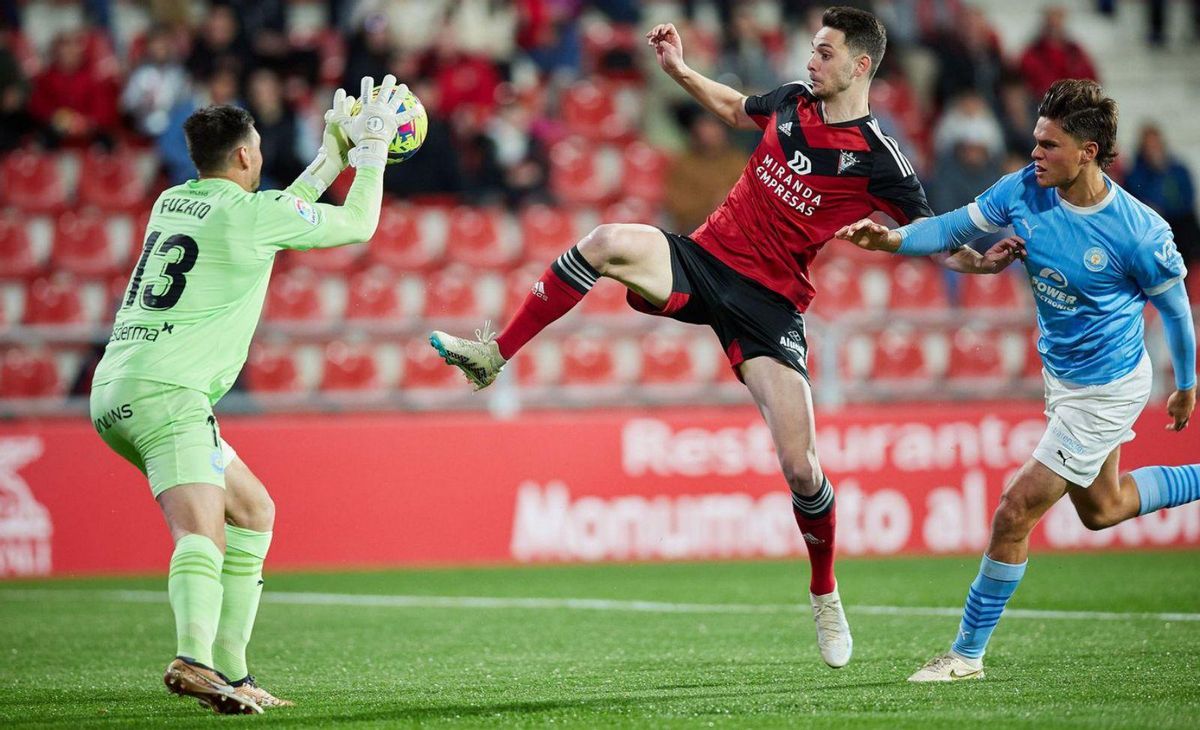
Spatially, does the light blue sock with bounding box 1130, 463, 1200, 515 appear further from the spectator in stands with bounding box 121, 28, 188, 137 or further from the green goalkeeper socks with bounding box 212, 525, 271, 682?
the spectator in stands with bounding box 121, 28, 188, 137

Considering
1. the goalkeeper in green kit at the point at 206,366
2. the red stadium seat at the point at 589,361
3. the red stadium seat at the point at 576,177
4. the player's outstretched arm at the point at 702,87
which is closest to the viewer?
the goalkeeper in green kit at the point at 206,366

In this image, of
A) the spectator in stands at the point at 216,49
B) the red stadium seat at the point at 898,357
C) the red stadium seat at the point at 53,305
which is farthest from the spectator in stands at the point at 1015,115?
the red stadium seat at the point at 53,305

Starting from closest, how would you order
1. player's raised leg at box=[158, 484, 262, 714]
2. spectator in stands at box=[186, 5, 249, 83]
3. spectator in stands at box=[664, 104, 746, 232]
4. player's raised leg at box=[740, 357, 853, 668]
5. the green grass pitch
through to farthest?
player's raised leg at box=[158, 484, 262, 714]
the green grass pitch
player's raised leg at box=[740, 357, 853, 668]
spectator in stands at box=[664, 104, 746, 232]
spectator in stands at box=[186, 5, 249, 83]

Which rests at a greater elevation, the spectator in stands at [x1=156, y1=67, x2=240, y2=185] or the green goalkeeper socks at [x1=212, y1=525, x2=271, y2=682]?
the spectator in stands at [x1=156, y1=67, x2=240, y2=185]

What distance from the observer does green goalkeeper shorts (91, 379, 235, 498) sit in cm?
585

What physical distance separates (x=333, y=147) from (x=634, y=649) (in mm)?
3063

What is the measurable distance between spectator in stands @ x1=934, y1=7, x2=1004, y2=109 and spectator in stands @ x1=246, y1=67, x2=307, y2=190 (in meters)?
7.39

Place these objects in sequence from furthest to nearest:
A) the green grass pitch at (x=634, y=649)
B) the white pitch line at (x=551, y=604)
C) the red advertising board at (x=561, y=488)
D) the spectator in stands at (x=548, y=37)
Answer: the spectator in stands at (x=548, y=37) < the red advertising board at (x=561, y=488) < the white pitch line at (x=551, y=604) < the green grass pitch at (x=634, y=649)

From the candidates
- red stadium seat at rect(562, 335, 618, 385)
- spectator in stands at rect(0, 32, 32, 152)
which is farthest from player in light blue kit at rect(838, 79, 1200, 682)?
spectator in stands at rect(0, 32, 32, 152)

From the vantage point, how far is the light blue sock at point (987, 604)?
677cm

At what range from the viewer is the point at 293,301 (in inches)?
559

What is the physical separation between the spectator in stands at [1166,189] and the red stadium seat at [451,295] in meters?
6.97

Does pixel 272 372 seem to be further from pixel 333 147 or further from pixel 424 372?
pixel 333 147

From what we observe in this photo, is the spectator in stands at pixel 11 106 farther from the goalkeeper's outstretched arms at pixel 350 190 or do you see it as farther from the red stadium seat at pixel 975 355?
the goalkeeper's outstretched arms at pixel 350 190
